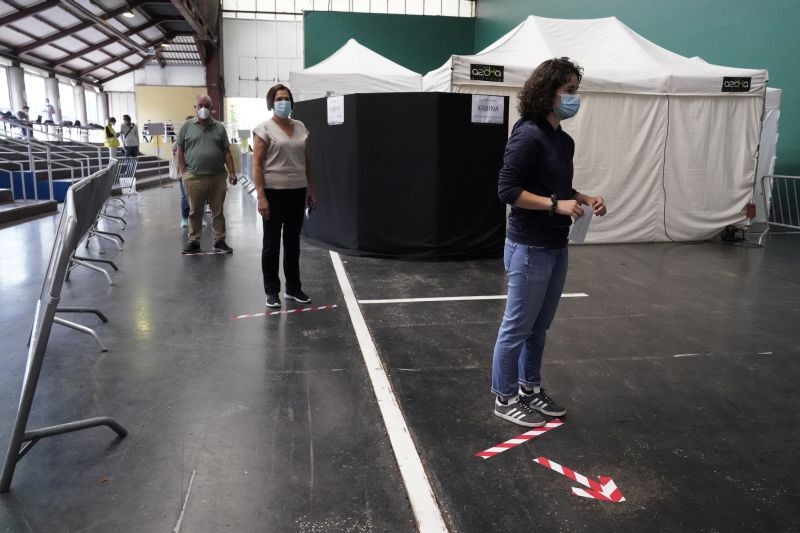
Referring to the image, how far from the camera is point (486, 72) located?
7465 millimetres

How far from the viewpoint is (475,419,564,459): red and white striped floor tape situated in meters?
2.64

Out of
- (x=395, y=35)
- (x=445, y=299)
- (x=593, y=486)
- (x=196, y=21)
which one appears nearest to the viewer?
(x=593, y=486)

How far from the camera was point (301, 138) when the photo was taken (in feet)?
15.7

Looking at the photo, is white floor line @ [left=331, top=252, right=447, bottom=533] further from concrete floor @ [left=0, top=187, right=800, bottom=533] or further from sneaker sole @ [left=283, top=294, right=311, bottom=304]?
sneaker sole @ [left=283, top=294, right=311, bottom=304]

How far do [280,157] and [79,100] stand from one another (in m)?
35.0

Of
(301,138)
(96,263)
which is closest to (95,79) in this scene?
(96,263)

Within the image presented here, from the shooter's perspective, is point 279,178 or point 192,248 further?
point 192,248

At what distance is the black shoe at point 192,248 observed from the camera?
23.8 ft

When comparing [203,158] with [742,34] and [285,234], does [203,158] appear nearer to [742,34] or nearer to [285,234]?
[285,234]

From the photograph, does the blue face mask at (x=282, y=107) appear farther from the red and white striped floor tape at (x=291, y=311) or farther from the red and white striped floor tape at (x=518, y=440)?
the red and white striped floor tape at (x=518, y=440)

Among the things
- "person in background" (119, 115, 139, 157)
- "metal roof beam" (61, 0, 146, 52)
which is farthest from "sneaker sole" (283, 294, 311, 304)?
"metal roof beam" (61, 0, 146, 52)

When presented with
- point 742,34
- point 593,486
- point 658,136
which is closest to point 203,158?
point 593,486

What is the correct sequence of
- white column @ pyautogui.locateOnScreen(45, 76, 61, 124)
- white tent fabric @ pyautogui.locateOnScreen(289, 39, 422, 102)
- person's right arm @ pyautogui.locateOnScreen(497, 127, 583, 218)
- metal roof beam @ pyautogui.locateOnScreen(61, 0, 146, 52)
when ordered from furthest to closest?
white column @ pyautogui.locateOnScreen(45, 76, 61, 124) → metal roof beam @ pyautogui.locateOnScreen(61, 0, 146, 52) → white tent fabric @ pyautogui.locateOnScreen(289, 39, 422, 102) → person's right arm @ pyautogui.locateOnScreen(497, 127, 583, 218)

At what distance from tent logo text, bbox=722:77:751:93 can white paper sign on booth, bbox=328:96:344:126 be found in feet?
17.9
